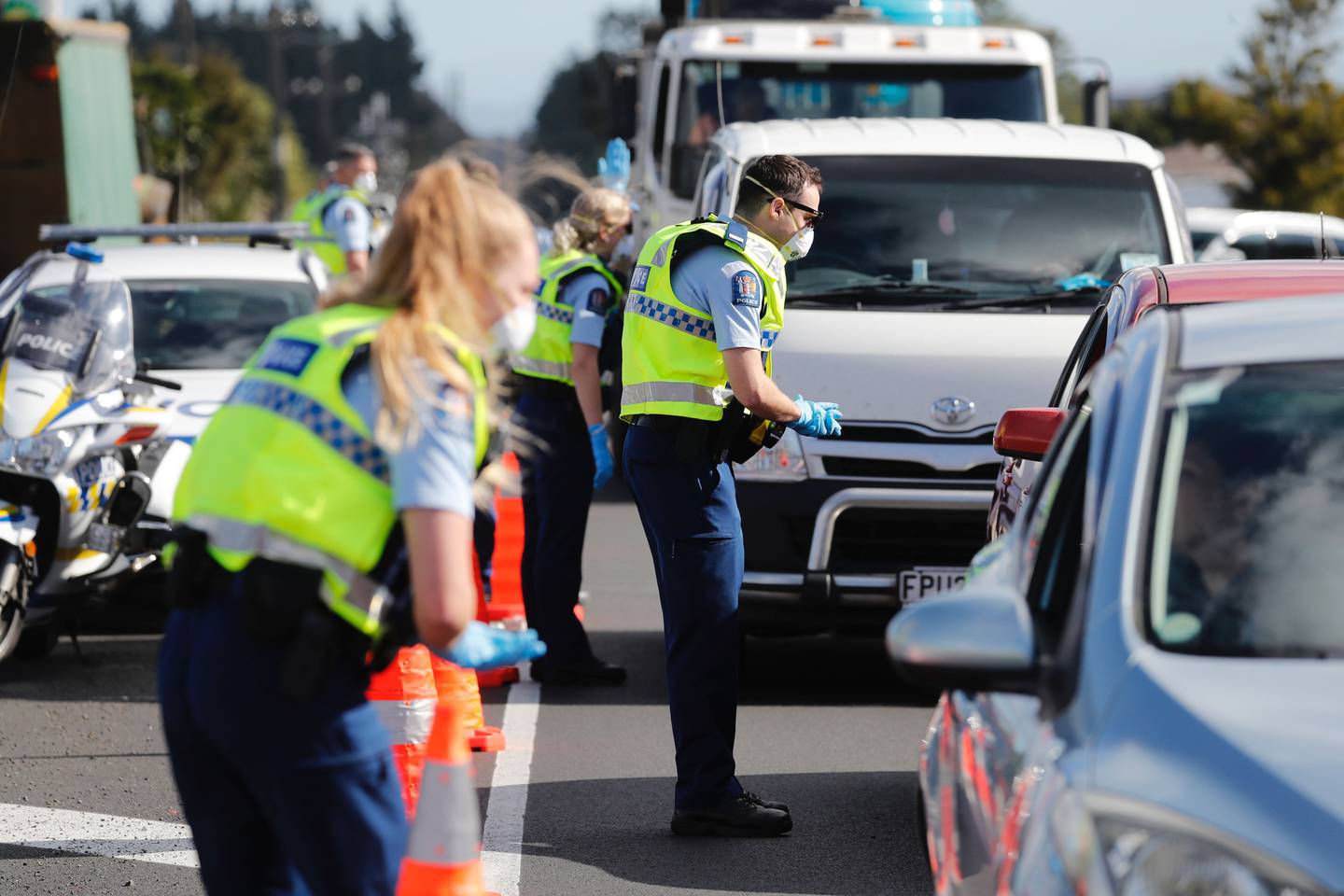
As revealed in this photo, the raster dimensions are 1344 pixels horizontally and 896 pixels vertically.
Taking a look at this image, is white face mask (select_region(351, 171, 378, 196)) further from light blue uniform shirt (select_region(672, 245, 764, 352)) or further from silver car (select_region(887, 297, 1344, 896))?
silver car (select_region(887, 297, 1344, 896))

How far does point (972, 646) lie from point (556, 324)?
17.9 feet

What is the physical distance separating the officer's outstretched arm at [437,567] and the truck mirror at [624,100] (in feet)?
38.4

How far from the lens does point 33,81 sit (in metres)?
15.9

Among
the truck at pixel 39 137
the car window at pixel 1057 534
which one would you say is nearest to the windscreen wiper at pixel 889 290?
the car window at pixel 1057 534

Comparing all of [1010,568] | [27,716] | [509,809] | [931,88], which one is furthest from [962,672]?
[931,88]

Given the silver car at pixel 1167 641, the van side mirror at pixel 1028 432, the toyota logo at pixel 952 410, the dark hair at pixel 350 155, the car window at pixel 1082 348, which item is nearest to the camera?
the silver car at pixel 1167 641

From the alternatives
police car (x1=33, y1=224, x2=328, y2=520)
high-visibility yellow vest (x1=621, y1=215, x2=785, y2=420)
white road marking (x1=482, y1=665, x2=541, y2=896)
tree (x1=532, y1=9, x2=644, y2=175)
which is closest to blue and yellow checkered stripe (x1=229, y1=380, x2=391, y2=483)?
white road marking (x1=482, y1=665, x2=541, y2=896)

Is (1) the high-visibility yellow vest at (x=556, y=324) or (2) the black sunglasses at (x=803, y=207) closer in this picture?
(2) the black sunglasses at (x=803, y=207)

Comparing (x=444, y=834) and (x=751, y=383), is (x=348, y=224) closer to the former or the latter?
(x=751, y=383)

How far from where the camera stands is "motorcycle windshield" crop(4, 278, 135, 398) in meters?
8.37

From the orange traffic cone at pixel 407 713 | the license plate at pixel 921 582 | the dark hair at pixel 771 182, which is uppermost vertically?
the dark hair at pixel 771 182

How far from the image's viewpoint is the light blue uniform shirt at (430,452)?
314cm

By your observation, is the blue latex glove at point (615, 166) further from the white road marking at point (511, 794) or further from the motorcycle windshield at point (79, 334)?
the white road marking at point (511, 794)

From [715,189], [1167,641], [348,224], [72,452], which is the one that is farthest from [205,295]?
[1167,641]
